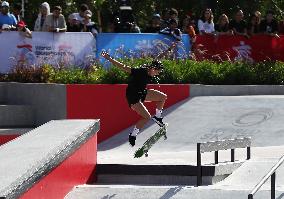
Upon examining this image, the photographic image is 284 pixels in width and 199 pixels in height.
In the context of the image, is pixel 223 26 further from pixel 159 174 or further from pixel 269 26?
pixel 159 174

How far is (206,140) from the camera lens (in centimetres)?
1530

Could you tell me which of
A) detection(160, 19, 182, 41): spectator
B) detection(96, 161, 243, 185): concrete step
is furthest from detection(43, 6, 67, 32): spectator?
detection(96, 161, 243, 185): concrete step

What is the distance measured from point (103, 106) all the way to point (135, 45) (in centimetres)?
262

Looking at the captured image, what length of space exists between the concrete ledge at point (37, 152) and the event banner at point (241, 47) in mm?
9328

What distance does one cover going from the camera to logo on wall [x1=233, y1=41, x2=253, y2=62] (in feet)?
66.1

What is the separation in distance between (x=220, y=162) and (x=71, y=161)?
311cm

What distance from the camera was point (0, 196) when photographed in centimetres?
661

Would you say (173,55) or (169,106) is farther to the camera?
(173,55)

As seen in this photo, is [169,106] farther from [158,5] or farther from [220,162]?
[158,5]

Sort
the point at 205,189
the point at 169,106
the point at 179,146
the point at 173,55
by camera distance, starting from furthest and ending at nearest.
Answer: the point at 173,55 < the point at 169,106 < the point at 179,146 < the point at 205,189

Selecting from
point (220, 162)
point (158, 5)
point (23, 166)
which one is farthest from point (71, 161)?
point (158, 5)

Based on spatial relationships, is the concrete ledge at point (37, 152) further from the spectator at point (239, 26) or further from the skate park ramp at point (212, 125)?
the spectator at point (239, 26)

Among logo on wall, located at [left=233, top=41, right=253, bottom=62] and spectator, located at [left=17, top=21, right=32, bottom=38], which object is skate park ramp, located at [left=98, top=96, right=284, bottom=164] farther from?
spectator, located at [left=17, top=21, right=32, bottom=38]

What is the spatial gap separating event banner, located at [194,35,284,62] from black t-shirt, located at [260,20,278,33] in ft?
0.97
